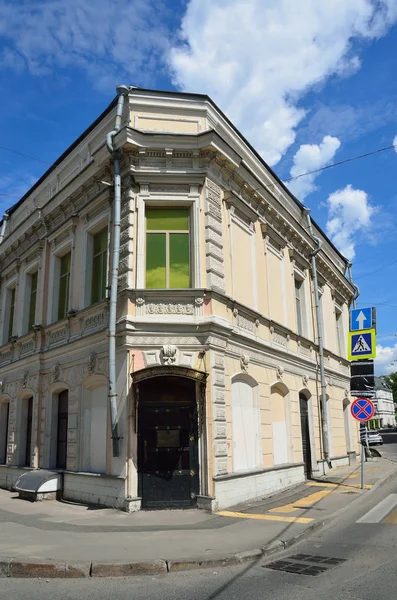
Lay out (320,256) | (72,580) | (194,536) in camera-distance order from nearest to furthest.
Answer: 1. (72,580)
2. (194,536)
3. (320,256)

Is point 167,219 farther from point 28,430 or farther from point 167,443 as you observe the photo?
point 28,430

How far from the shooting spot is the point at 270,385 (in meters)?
14.9

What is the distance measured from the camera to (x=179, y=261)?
1251cm

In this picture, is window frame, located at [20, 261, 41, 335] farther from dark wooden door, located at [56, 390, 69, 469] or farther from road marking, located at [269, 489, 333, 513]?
road marking, located at [269, 489, 333, 513]

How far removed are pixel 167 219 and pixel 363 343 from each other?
8062 mm

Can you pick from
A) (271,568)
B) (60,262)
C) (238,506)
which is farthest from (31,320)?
(271,568)

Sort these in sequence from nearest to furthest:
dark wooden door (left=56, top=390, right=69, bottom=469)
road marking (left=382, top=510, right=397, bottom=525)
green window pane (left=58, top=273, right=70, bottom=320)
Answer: road marking (left=382, top=510, right=397, bottom=525), dark wooden door (left=56, top=390, right=69, bottom=469), green window pane (left=58, top=273, right=70, bottom=320)

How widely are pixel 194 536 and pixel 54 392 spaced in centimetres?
802

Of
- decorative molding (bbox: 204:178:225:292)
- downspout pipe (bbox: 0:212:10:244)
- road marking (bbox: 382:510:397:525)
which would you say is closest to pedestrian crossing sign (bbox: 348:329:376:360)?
decorative molding (bbox: 204:178:225:292)

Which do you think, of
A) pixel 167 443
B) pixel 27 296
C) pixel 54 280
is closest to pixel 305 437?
pixel 167 443

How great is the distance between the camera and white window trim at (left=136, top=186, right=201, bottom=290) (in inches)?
478

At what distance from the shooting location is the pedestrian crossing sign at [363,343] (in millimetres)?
16125

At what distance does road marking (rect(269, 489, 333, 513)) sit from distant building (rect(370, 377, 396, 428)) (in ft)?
315

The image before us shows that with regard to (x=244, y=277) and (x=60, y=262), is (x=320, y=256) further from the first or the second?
(x=60, y=262)
